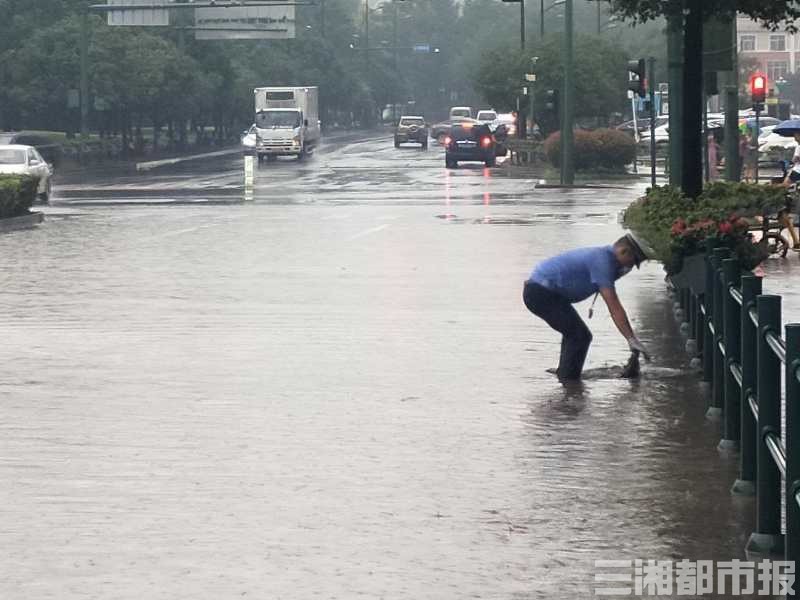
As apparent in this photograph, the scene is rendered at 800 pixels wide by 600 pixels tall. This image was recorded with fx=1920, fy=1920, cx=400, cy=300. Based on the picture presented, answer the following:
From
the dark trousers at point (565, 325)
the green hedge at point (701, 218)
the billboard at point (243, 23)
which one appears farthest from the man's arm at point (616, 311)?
the billboard at point (243, 23)

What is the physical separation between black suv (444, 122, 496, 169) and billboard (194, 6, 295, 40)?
3269 cm

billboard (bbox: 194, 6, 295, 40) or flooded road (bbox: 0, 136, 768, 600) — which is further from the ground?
billboard (bbox: 194, 6, 295, 40)

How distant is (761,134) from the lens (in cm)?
7550

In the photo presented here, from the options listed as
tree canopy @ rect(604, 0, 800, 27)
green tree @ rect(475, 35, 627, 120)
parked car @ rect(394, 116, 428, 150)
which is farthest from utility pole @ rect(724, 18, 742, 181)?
parked car @ rect(394, 116, 428, 150)

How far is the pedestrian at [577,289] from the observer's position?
42.8ft

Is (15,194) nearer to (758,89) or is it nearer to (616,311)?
(758,89)

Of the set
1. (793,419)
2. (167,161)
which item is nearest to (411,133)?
(167,161)

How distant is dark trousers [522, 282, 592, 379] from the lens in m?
13.3

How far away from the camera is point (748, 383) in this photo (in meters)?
8.86

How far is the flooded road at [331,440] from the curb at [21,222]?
29.5 feet

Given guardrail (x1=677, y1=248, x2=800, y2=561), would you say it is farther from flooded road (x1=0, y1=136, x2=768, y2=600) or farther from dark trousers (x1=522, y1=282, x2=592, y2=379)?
dark trousers (x1=522, y1=282, x2=592, y2=379)

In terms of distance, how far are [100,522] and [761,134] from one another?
6919 cm

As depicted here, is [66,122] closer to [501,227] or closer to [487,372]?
[501,227]

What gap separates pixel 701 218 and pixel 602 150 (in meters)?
41.0
